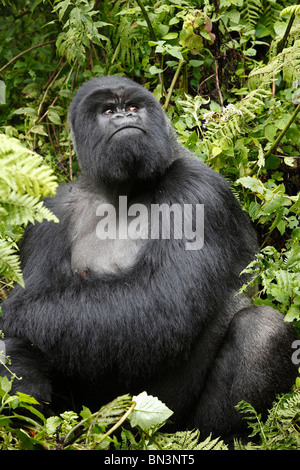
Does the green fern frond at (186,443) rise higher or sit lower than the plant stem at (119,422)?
lower

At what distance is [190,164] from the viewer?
140 inches

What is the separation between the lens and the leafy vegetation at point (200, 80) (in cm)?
415

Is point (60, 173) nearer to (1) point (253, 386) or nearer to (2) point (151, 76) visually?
(2) point (151, 76)

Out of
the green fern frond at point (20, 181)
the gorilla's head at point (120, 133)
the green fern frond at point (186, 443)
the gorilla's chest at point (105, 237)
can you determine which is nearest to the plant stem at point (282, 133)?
the gorilla's head at point (120, 133)

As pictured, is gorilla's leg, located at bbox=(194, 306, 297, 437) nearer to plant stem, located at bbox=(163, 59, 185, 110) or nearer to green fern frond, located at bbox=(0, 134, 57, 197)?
green fern frond, located at bbox=(0, 134, 57, 197)

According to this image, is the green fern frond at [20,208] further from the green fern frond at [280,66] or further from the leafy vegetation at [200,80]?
the green fern frond at [280,66]

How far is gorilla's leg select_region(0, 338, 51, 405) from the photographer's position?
3152 mm

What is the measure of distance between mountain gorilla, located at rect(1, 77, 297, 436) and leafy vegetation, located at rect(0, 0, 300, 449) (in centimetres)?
25

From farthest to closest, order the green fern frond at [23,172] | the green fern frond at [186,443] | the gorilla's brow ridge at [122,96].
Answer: the gorilla's brow ridge at [122,96] → the green fern frond at [186,443] → the green fern frond at [23,172]

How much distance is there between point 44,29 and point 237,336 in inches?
131

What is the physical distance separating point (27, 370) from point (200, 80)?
2.56 meters

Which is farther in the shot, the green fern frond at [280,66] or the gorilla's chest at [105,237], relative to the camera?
the green fern frond at [280,66]

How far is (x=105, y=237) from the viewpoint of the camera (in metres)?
3.59

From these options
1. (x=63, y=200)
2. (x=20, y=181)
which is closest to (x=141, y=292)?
(x=63, y=200)
